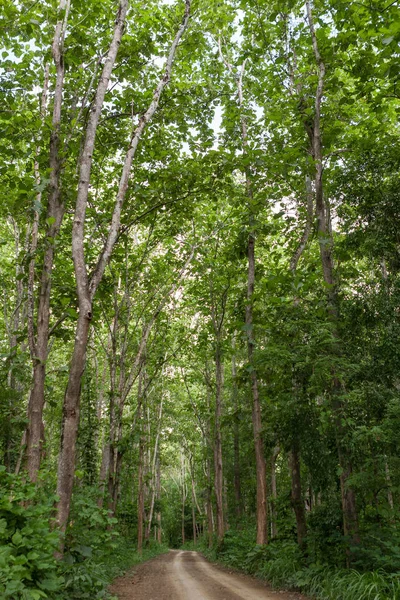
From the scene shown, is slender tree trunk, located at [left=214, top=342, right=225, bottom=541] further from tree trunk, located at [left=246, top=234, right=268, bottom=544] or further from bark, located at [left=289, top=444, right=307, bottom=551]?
bark, located at [left=289, top=444, right=307, bottom=551]

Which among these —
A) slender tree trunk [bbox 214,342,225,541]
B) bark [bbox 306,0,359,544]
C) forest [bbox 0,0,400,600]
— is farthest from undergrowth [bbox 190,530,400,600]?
slender tree trunk [bbox 214,342,225,541]

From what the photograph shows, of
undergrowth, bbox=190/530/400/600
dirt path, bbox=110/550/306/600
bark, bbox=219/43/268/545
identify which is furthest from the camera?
bark, bbox=219/43/268/545

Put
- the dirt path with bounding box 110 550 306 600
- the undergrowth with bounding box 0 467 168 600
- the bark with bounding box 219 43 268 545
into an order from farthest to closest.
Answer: the bark with bounding box 219 43 268 545, the dirt path with bounding box 110 550 306 600, the undergrowth with bounding box 0 467 168 600

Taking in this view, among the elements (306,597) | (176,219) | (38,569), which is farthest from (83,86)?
(306,597)

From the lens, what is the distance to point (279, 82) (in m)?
10.6

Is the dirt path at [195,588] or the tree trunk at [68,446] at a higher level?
the tree trunk at [68,446]

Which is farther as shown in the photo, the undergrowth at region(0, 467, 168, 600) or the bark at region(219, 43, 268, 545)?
the bark at region(219, 43, 268, 545)

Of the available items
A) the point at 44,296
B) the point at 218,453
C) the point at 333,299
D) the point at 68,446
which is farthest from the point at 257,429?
the point at 218,453

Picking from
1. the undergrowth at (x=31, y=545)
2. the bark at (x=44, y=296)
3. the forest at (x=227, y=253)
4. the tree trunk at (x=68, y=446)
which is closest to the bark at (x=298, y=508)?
the forest at (x=227, y=253)

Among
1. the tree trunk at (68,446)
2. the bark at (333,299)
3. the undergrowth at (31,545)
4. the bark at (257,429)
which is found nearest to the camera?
the undergrowth at (31,545)

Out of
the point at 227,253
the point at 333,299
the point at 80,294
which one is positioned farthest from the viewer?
the point at 227,253

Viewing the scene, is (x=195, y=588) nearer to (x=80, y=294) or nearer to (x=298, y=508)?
(x=298, y=508)

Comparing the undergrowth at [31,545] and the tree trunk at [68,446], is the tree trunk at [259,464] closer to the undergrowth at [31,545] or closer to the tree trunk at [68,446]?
the tree trunk at [68,446]

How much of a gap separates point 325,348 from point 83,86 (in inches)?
277
